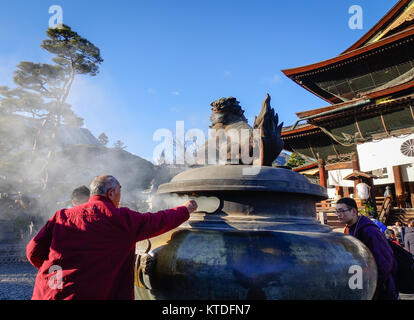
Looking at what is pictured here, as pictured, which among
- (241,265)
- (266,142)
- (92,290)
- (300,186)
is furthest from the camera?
(266,142)

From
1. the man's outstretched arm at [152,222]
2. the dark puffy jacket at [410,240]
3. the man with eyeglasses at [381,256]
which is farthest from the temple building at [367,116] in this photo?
the man's outstretched arm at [152,222]

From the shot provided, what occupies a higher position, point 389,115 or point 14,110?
point 14,110

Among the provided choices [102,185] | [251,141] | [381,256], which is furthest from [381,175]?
[102,185]

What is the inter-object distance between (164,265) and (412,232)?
18.0 feet

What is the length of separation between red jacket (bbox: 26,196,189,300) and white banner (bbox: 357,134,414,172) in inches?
486

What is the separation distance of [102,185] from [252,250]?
97 cm

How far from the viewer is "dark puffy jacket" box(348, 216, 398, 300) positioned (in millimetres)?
1985

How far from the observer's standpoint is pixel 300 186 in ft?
6.64

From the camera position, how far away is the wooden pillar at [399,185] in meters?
11.4

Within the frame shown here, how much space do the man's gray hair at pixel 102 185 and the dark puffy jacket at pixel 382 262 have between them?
1.92 metres

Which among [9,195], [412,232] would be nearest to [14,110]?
[9,195]

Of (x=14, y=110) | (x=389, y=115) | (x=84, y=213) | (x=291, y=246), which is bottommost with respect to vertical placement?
(x=291, y=246)

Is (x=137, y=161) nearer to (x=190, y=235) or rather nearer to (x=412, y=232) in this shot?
(x=412, y=232)

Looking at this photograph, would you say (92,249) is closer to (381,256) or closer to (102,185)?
(102,185)
